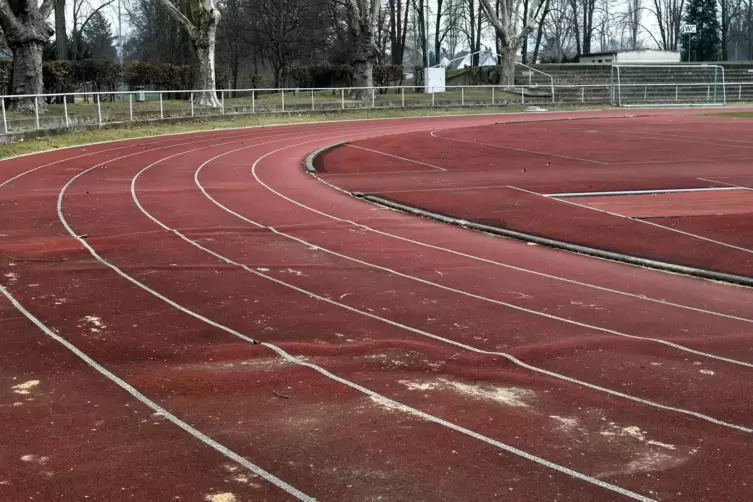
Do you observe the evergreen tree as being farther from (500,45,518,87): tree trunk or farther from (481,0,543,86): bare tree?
(500,45,518,87): tree trunk

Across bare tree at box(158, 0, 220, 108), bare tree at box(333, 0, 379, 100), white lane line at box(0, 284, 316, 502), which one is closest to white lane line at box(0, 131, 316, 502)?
white lane line at box(0, 284, 316, 502)

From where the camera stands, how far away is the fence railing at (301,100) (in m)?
25.3

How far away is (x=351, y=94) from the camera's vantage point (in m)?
40.1

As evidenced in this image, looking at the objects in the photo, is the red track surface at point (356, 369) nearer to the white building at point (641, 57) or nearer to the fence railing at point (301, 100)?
the fence railing at point (301, 100)

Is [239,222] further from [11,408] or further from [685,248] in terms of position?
[11,408]

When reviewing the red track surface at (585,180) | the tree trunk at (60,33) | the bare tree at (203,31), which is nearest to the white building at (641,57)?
the red track surface at (585,180)

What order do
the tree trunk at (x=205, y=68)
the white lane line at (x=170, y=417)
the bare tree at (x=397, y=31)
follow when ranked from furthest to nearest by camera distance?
the bare tree at (x=397, y=31) → the tree trunk at (x=205, y=68) → the white lane line at (x=170, y=417)

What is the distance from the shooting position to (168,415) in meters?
5.32

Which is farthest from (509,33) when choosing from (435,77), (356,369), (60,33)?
(356,369)

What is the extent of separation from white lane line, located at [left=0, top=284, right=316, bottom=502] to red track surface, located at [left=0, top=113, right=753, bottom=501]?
0.06ft

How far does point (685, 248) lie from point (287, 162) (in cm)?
1154

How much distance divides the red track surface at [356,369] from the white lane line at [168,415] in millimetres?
19

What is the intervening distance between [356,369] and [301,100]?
32.2 m

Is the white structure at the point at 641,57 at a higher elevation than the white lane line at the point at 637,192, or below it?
higher
